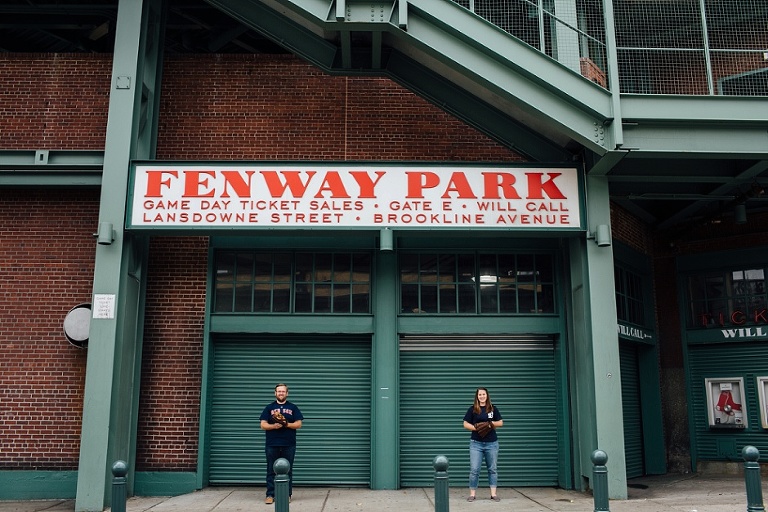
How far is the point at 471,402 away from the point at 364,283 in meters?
2.77

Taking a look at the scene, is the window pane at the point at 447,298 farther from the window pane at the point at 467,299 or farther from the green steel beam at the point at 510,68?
Result: the green steel beam at the point at 510,68

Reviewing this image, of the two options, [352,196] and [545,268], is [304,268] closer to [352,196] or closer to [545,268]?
[352,196]

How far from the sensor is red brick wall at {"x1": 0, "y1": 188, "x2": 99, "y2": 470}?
1170 centimetres

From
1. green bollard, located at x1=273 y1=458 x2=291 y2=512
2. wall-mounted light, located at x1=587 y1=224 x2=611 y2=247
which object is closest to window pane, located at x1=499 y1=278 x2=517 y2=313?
wall-mounted light, located at x1=587 y1=224 x2=611 y2=247

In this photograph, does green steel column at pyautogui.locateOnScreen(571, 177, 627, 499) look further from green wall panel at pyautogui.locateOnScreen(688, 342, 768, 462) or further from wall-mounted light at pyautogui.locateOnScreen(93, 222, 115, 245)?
wall-mounted light at pyautogui.locateOnScreen(93, 222, 115, 245)

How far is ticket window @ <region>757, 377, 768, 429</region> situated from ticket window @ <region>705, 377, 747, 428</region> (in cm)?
31

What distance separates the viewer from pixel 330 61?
12.0m

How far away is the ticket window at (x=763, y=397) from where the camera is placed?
44.7 ft

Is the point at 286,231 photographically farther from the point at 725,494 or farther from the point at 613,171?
the point at 725,494

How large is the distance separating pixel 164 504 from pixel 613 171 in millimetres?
8724

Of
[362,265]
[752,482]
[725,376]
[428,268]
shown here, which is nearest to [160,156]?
[362,265]

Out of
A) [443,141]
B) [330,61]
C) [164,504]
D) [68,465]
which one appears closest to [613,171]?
[443,141]

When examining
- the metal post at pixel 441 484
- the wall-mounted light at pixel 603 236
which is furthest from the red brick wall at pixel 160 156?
the metal post at pixel 441 484

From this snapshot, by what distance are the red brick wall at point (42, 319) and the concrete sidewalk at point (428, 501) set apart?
1.01m
